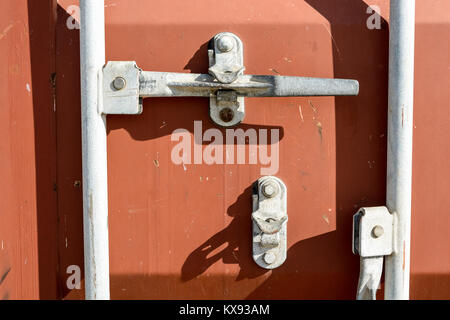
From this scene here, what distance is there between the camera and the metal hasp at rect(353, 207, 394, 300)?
915 mm

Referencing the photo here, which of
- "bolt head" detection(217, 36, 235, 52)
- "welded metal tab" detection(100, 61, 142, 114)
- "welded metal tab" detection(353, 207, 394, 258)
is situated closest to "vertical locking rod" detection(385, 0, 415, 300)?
"welded metal tab" detection(353, 207, 394, 258)

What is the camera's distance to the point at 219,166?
97 cm

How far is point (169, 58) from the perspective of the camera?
0.96 meters

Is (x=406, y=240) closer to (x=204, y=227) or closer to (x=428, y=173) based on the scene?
(x=428, y=173)

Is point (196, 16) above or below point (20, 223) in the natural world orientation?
above

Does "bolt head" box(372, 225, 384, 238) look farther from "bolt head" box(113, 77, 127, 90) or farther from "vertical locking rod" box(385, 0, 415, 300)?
"bolt head" box(113, 77, 127, 90)

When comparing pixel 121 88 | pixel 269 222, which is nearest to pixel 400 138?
pixel 269 222

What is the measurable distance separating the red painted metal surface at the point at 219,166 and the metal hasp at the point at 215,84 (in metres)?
0.04

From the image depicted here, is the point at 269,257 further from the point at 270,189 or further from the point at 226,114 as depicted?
the point at 226,114

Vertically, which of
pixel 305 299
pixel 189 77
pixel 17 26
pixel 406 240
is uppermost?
pixel 17 26

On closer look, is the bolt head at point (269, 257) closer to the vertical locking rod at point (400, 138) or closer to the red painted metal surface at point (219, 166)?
the red painted metal surface at point (219, 166)

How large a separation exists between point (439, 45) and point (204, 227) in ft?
2.18

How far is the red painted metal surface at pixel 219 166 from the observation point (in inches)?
37.7

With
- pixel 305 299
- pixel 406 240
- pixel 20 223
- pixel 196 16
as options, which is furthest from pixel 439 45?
pixel 20 223
